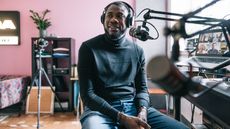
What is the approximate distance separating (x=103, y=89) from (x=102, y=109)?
0.17 m

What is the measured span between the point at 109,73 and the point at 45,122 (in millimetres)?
2359

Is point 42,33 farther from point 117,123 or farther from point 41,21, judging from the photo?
point 117,123

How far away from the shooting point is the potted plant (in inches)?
162

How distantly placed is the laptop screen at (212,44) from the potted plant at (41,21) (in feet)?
9.13

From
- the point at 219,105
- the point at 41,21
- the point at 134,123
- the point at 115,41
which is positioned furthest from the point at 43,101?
the point at 219,105

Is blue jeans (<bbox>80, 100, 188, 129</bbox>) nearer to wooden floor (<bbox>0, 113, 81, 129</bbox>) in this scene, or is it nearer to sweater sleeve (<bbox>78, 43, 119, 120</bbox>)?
sweater sleeve (<bbox>78, 43, 119, 120</bbox>)

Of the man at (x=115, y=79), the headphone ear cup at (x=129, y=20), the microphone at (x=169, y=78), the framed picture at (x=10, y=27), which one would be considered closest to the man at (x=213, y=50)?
the man at (x=115, y=79)

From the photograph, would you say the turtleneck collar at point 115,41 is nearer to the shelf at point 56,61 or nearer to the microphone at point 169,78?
the microphone at point 169,78

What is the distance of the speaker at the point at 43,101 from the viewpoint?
4020 millimetres

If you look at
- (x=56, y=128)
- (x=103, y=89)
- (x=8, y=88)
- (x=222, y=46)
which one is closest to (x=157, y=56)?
(x=103, y=89)

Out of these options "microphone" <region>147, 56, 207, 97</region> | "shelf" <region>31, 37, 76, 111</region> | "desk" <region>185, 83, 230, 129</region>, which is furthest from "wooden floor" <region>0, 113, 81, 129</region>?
"microphone" <region>147, 56, 207, 97</region>

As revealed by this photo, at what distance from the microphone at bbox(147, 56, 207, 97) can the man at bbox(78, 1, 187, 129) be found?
824 millimetres

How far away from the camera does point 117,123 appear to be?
4.46 ft

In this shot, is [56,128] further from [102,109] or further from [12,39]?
[102,109]
